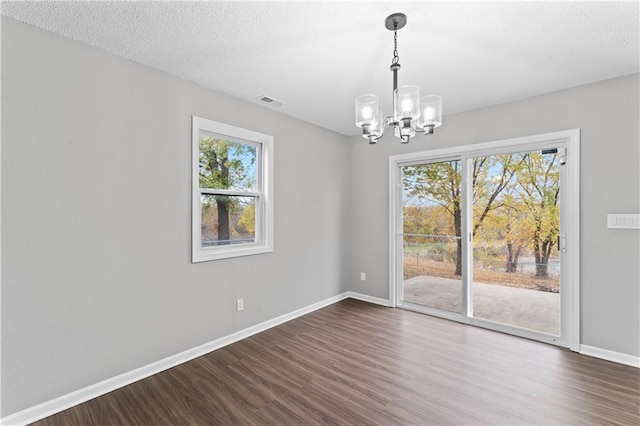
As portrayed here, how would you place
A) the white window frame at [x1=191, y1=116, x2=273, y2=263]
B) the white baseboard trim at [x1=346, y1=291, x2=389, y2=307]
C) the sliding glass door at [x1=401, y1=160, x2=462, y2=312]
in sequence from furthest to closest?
the white baseboard trim at [x1=346, y1=291, x2=389, y2=307]
the sliding glass door at [x1=401, y1=160, x2=462, y2=312]
the white window frame at [x1=191, y1=116, x2=273, y2=263]

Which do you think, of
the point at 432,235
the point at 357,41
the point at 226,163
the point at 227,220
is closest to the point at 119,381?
the point at 227,220

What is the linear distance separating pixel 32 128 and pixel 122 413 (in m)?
1.99

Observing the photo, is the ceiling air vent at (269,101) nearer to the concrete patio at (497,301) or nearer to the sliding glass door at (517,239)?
the sliding glass door at (517,239)

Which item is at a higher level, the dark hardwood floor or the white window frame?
the white window frame

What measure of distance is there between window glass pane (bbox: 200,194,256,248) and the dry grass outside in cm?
224

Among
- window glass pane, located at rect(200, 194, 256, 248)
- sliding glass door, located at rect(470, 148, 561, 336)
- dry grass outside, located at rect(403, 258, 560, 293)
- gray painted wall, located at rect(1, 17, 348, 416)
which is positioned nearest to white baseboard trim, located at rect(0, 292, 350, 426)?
gray painted wall, located at rect(1, 17, 348, 416)

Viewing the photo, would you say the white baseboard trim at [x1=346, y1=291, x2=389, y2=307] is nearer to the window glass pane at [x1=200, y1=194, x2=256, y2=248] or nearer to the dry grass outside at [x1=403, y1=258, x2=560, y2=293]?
the dry grass outside at [x1=403, y1=258, x2=560, y2=293]

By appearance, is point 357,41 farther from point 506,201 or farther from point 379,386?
point 379,386

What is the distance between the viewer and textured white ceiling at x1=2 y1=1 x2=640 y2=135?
5.84 ft

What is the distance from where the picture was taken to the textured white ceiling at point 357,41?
178 cm

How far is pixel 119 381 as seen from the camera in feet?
7.41

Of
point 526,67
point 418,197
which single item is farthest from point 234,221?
point 526,67

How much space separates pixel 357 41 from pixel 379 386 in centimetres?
260

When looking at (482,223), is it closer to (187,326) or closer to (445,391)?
(445,391)
